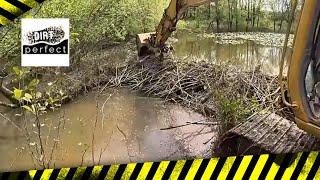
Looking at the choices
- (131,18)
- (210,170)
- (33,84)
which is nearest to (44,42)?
(33,84)

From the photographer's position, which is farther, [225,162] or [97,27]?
[225,162]

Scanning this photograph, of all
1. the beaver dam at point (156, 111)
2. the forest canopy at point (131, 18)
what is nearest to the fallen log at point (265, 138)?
the beaver dam at point (156, 111)

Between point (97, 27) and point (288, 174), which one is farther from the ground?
point (97, 27)

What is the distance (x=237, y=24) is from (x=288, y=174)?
2.19 ft

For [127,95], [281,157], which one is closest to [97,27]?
[127,95]

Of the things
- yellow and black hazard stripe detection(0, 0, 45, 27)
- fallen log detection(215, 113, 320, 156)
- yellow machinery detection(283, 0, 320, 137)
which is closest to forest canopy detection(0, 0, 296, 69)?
yellow and black hazard stripe detection(0, 0, 45, 27)

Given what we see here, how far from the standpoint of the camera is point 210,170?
184cm

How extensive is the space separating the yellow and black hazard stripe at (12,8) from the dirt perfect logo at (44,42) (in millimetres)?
40

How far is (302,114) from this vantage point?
1718 mm

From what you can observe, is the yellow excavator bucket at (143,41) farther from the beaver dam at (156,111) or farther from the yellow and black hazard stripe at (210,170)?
the yellow and black hazard stripe at (210,170)

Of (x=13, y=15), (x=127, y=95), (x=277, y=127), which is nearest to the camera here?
(x=13, y=15)

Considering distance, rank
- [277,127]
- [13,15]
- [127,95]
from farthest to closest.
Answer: [277,127] < [127,95] < [13,15]

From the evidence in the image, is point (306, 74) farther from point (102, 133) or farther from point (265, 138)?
point (102, 133)

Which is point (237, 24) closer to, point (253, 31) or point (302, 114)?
point (253, 31)
